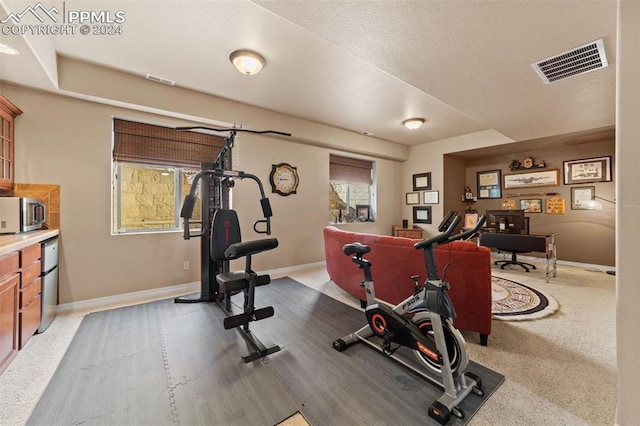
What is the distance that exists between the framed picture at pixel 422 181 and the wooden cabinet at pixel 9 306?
6662 millimetres

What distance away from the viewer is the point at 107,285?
121 inches

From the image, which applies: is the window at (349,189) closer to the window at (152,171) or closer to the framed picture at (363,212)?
the framed picture at (363,212)

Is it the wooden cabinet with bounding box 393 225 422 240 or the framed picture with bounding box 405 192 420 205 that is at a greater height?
the framed picture with bounding box 405 192 420 205

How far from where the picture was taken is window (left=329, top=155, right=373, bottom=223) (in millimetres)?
5559

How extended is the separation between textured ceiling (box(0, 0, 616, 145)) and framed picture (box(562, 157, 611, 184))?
132 centimetres

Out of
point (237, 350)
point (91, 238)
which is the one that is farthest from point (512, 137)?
point (91, 238)

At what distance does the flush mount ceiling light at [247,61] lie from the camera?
8.34 feet

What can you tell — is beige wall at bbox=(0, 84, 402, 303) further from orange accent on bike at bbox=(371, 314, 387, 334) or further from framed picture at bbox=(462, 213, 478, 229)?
framed picture at bbox=(462, 213, 478, 229)

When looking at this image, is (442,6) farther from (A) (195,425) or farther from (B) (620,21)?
(A) (195,425)

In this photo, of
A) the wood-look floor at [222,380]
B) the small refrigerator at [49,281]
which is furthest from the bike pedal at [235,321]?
the small refrigerator at [49,281]

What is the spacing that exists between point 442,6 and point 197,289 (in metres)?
4.13

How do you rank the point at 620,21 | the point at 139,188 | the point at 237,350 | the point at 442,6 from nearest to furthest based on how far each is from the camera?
the point at 620,21, the point at 442,6, the point at 237,350, the point at 139,188

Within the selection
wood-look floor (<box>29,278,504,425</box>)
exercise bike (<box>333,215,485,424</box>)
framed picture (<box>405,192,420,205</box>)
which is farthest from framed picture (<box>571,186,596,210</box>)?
exercise bike (<box>333,215,485,424</box>)

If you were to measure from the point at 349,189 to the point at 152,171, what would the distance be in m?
3.96
